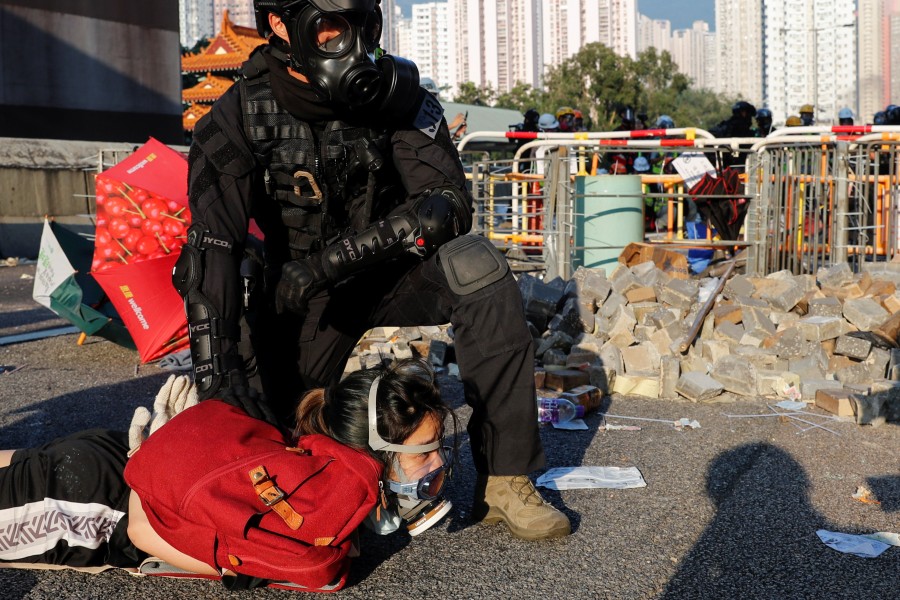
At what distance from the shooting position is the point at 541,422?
4.68 metres

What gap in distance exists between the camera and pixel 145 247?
5668 mm

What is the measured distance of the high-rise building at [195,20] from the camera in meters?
141

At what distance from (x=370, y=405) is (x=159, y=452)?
1.85ft

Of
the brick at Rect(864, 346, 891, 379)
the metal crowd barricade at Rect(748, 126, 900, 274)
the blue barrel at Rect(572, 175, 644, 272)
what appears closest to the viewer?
the brick at Rect(864, 346, 891, 379)

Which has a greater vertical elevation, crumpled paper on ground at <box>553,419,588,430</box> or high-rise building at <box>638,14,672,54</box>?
high-rise building at <box>638,14,672,54</box>

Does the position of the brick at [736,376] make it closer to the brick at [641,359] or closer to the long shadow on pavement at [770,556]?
the brick at [641,359]

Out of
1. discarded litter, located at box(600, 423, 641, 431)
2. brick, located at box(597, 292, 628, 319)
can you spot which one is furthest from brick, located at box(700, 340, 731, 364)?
discarded litter, located at box(600, 423, 641, 431)

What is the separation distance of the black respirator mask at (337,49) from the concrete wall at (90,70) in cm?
1790

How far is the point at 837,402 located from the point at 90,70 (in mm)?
18944

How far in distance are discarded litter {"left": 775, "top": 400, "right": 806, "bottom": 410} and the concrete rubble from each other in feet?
0.33

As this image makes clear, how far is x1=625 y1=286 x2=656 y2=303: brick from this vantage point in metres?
6.59

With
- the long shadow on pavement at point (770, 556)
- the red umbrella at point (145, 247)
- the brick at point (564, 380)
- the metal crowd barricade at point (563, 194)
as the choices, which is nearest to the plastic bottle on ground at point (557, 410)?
the brick at point (564, 380)

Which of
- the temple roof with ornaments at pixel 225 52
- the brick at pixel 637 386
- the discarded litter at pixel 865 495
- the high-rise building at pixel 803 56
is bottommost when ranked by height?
the discarded litter at pixel 865 495

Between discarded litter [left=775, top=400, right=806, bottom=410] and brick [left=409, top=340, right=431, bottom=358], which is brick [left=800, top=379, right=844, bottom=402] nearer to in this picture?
discarded litter [left=775, top=400, right=806, bottom=410]
